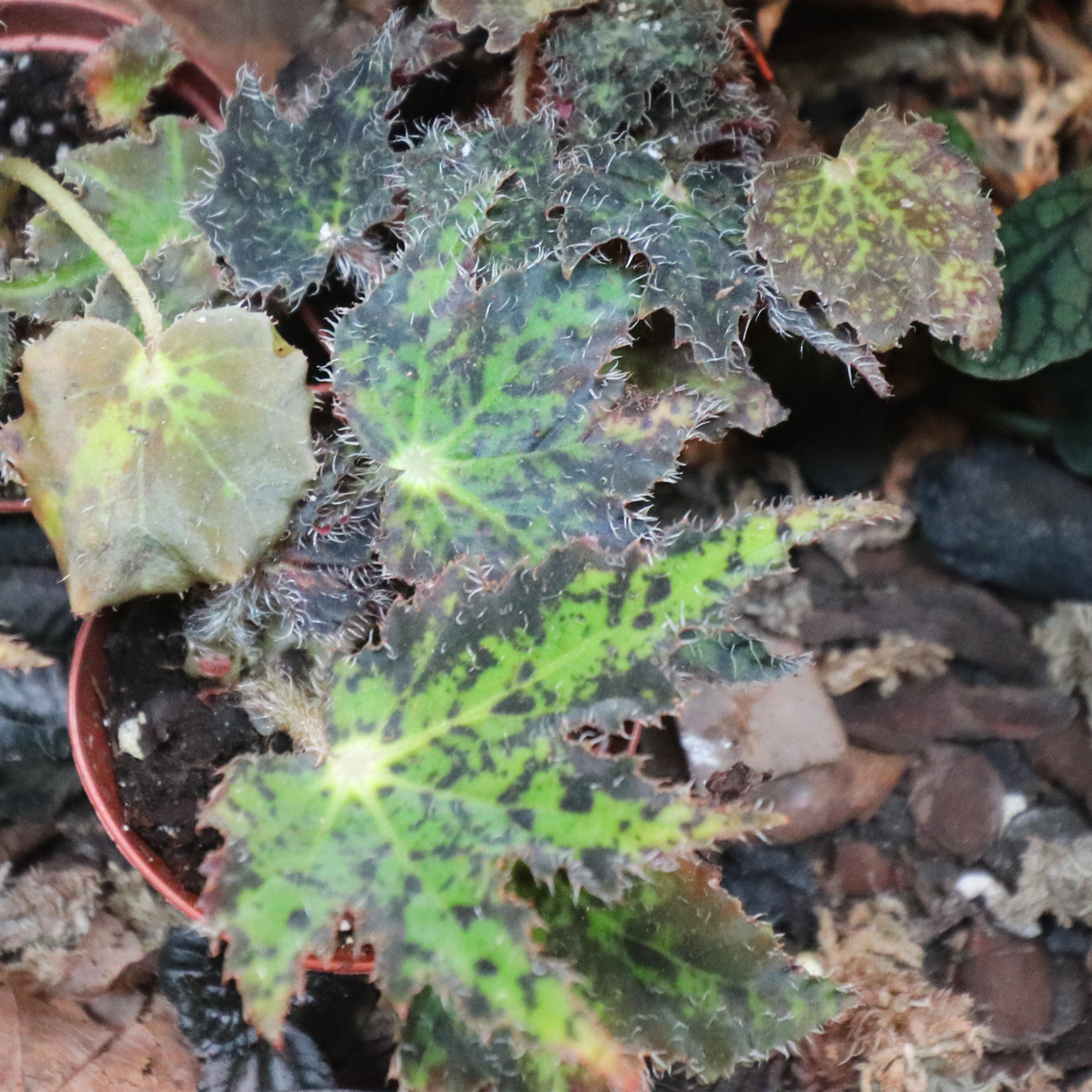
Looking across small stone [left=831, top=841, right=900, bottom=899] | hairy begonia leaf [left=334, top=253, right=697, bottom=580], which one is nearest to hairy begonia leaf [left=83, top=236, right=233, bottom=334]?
hairy begonia leaf [left=334, top=253, right=697, bottom=580]

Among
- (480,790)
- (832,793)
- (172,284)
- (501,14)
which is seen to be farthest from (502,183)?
(832,793)

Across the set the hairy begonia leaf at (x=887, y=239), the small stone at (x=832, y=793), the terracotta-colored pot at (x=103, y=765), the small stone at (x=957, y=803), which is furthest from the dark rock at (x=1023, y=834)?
the terracotta-colored pot at (x=103, y=765)

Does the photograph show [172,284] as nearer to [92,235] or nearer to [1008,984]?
[92,235]

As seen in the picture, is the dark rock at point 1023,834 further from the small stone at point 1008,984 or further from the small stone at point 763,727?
the small stone at point 763,727

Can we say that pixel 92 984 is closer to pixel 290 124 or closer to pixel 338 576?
pixel 338 576

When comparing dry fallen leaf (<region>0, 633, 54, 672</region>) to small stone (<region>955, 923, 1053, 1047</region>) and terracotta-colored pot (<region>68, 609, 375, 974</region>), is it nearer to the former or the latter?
terracotta-colored pot (<region>68, 609, 375, 974</region>)
